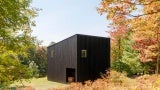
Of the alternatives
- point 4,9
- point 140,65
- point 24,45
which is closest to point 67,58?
point 140,65

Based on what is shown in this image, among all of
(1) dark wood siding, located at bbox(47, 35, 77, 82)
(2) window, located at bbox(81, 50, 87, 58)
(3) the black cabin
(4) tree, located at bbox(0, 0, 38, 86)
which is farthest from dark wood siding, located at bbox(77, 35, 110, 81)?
(4) tree, located at bbox(0, 0, 38, 86)

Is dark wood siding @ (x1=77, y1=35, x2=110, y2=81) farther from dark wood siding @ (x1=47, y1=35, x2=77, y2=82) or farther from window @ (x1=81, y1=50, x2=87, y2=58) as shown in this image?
dark wood siding @ (x1=47, y1=35, x2=77, y2=82)

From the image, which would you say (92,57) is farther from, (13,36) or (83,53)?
(13,36)

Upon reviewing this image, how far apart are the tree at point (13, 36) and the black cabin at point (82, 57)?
597 inches

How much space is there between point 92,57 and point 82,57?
52.1 inches

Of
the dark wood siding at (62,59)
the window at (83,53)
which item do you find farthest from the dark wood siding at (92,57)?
the dark wood siding at (62,59)

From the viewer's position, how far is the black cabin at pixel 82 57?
29875 mm

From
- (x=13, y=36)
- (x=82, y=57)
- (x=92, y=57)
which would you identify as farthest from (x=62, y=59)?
(x=13, y=36)

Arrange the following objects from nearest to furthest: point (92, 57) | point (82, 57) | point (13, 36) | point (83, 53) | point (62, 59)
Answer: point (13, 36) < point (82, 57) < point (83, 53) < point (92, 57) < point (62, 59)

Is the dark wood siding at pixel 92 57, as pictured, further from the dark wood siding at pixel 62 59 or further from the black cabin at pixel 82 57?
the dark wood siding at pixel 62 59

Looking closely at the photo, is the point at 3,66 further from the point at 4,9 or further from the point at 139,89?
the point at 139,89

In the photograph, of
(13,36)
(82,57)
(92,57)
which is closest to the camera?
(13,36)

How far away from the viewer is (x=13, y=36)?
13.9 metres

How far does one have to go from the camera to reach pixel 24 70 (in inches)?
553
